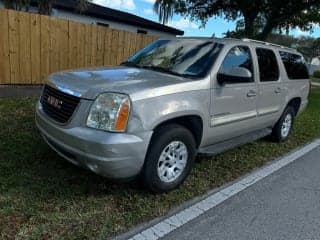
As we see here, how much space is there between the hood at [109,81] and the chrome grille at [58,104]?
67mm

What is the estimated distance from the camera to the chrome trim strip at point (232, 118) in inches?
183

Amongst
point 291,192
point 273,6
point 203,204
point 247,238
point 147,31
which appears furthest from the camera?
point 147,31

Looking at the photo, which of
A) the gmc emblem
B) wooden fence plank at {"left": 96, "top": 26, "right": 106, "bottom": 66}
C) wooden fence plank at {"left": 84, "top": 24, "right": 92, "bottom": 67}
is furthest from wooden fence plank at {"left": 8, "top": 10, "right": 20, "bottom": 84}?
Result: the gmc emblem

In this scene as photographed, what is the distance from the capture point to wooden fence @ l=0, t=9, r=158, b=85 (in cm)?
779

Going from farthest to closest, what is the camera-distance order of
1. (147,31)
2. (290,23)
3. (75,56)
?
(147,31) < (290,23) < (75,56)

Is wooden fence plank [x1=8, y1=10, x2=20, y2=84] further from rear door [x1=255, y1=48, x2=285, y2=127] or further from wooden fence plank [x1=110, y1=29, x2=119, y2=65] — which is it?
rear door [x1=255, y1=48, x2=285, y2=127]

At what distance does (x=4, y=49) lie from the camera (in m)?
7.71

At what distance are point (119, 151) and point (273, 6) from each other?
618 inches

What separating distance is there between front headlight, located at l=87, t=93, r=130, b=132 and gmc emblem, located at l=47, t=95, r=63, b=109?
54 cm

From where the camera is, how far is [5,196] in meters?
3.74

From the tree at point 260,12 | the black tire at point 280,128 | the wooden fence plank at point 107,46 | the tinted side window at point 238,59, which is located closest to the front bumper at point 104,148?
the tinted side window at point 238,59

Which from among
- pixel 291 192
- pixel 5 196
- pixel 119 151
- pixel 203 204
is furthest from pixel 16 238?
pixel 291 192

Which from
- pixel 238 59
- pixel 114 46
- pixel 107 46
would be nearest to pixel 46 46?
pixel 107 46

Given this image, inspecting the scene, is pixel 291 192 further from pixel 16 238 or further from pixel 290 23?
pixel 290 23
